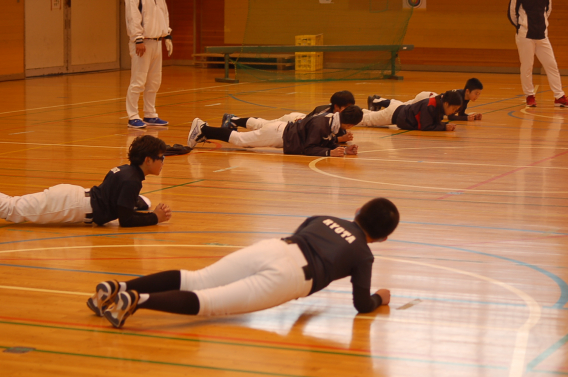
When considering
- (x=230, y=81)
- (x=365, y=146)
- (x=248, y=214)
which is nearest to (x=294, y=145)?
(x=365, y=146)

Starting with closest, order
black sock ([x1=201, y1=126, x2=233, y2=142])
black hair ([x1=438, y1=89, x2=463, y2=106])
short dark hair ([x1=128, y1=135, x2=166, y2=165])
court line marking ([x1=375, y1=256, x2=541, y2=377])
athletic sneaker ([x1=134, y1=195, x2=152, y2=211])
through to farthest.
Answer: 1. court line marking ([x1=375, y1=256, x2=541, y2=377])
2. short dark hair ([x1=128, y1=135, x2=166, y2=165])
3. athletic sneaker ([x1=134, y1=195, x2=152, y2=211])
4. black sock ([x1=201, y1=126, x2=233, y2=142])
5. black hair ([x1=438, y1=89, x2=463, y2=106])

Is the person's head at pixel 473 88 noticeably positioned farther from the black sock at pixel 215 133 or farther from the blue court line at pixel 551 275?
the blue court line at pixel 551 275

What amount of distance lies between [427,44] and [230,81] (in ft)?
20.2

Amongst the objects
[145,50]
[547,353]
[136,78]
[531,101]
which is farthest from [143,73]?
[547,353]

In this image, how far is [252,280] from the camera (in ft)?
10.2

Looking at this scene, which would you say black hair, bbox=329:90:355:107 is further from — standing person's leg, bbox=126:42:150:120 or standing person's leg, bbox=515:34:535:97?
standing person's leg, bbox=515:34:535:97

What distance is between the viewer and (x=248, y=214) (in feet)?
16.7

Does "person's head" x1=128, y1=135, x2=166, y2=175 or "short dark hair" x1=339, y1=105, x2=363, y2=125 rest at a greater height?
"short dark hair" x1=339, y1=105, x2=363, y2=125

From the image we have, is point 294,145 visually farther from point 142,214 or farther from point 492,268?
point 492,268

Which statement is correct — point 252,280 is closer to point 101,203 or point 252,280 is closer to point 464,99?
point 101,203

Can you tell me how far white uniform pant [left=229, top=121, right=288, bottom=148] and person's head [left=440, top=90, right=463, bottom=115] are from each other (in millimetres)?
2324

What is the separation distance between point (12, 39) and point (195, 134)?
32.0 ft

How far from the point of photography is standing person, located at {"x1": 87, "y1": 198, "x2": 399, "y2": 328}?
9.97 ft

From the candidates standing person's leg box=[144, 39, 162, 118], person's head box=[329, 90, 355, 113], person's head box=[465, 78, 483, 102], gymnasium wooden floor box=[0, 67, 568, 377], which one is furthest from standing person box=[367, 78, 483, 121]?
standing person's leg box=[144, 39, 162, 118]
